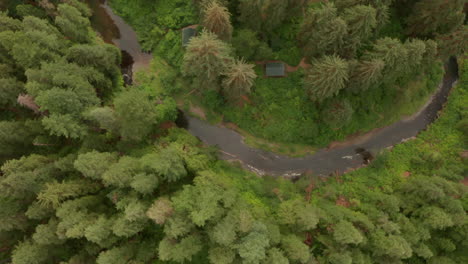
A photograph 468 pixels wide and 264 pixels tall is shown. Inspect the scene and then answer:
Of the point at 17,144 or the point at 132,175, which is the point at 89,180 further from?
the point at 17,144

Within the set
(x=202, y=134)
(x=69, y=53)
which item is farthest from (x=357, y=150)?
(x=69, y=53)

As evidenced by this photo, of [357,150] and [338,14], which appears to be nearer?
[338,14]

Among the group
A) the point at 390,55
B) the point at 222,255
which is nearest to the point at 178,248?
the point at 222,255

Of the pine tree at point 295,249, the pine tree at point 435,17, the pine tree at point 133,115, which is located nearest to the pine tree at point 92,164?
the pine tree at point 133,115

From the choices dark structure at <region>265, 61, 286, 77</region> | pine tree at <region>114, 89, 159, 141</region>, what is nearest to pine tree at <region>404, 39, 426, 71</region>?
dark structure at <region>265, 61, 286, 77</region>

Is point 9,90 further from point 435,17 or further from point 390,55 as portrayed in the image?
point 435,17

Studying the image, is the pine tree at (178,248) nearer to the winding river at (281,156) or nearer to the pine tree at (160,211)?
the pine tree at (160,211)
